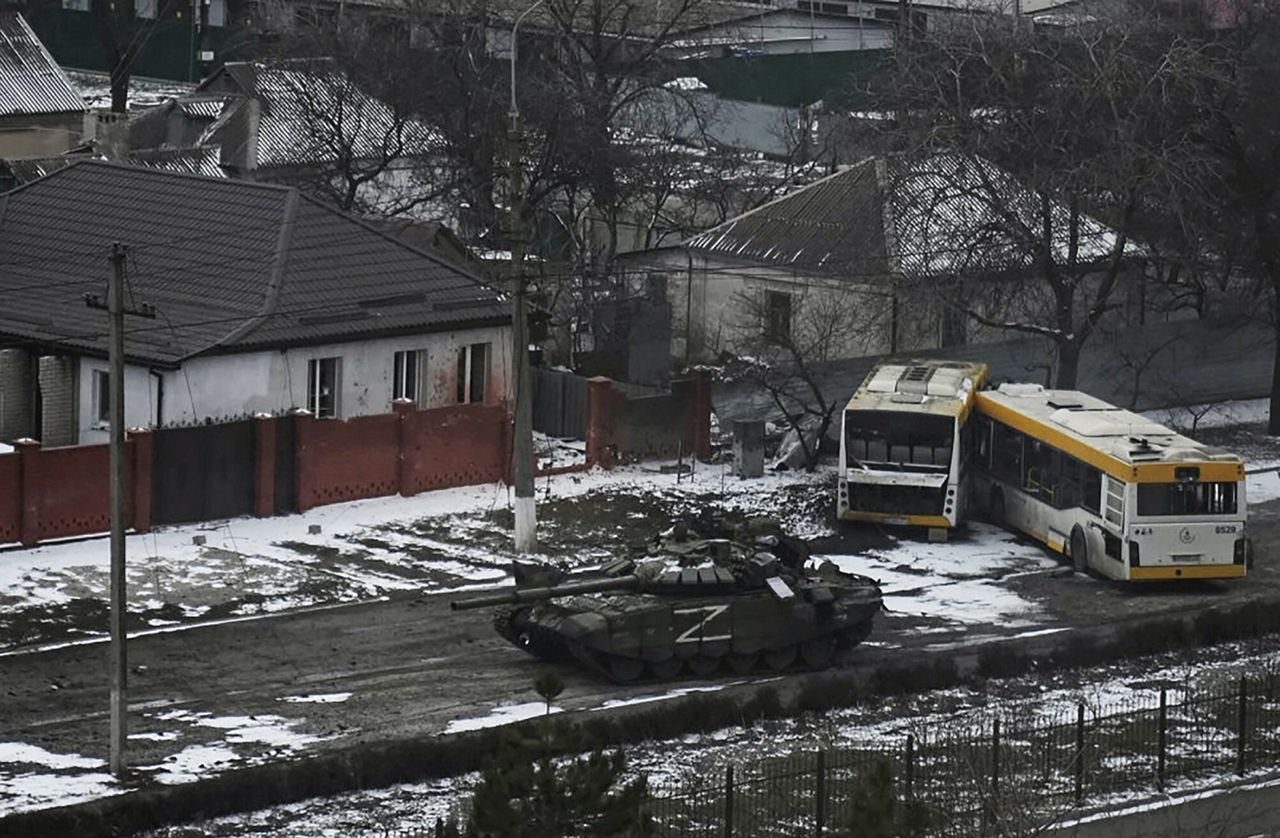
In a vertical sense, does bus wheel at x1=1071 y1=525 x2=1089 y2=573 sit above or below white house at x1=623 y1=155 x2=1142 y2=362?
below

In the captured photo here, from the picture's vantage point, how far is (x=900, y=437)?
38000 millimetres

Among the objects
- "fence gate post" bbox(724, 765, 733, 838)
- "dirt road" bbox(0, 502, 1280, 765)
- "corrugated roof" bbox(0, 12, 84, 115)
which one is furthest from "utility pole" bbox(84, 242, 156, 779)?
"corrugated roof" bbox(0, 12, 84, 115)

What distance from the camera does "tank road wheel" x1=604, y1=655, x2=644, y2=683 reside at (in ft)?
99.6

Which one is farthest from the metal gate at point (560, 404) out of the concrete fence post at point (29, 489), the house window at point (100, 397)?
the concrete fence post at point (29, 489)

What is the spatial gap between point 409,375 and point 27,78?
27892mm

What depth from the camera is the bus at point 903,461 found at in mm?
37906

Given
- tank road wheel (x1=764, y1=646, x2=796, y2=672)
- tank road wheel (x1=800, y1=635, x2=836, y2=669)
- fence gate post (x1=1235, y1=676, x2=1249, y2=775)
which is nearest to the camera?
fence gate post (x1=1235, y1=676, x2=1249, y2=775)

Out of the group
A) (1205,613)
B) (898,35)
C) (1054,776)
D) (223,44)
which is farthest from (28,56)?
(1054,776)

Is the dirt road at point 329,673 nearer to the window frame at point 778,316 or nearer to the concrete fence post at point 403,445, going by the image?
the concrete fence post at point 403,445

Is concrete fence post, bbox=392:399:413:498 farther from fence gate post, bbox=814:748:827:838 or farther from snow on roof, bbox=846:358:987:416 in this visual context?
fence gate post, bbox=814:748:827:838

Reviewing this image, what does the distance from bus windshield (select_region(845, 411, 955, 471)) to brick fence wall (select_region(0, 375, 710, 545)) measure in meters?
5.38

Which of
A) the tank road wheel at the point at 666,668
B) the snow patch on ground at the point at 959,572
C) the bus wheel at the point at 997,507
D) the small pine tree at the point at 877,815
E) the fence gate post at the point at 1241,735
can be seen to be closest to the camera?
the small pine tree at the point at 877,815

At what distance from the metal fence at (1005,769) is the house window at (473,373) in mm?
15972

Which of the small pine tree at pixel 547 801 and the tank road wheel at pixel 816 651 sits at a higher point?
the small pine tree at pixel 547 801
